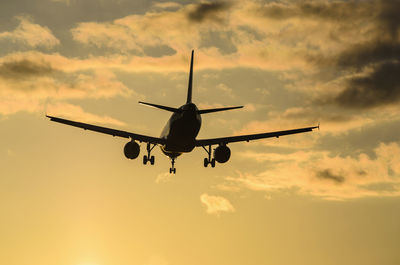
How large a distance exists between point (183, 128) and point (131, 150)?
865 centimetres

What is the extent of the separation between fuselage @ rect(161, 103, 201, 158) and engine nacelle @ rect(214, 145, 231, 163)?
4435mm

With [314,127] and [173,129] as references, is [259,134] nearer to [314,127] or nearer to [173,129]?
[314,127]

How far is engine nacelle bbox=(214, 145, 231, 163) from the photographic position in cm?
7006

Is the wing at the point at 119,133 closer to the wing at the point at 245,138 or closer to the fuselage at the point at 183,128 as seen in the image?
the fuselage at the point at 183,128

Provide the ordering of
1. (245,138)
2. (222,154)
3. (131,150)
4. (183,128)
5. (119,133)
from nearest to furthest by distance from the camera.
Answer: (183,128) < (131,150) < (119,133) < (222,154) < (245,138)

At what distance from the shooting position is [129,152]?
6894cm

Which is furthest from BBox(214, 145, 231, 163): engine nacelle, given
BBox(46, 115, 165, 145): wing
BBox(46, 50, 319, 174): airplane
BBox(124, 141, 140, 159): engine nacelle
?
BBox(124, 141, 140, 159): engine nacelle

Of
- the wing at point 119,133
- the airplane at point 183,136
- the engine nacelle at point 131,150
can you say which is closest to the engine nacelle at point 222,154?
the airplane at point 183,136

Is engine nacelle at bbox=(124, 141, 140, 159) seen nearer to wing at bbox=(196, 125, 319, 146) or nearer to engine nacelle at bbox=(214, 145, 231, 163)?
wing at bbox=(196, 125, 319, 146)

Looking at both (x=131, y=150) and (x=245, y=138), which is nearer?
(x=131, y=150)

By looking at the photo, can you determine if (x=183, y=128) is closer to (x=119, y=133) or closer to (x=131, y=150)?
(x=131, y=150)

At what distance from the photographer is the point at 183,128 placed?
6322cm

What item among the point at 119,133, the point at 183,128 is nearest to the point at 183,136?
the point at 183,128

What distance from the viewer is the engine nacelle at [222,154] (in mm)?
70062
